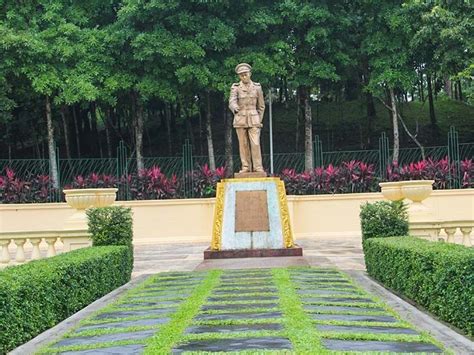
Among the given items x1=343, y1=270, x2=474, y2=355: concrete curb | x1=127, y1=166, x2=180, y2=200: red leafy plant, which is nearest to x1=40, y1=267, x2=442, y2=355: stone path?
x1=343, y1=270, x2=474, y2=355: concrete curb

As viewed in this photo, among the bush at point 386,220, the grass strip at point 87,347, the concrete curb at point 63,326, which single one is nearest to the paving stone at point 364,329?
the grass strip at point 87,347

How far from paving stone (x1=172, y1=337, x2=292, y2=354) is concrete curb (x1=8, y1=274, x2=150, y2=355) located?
3.97 ft

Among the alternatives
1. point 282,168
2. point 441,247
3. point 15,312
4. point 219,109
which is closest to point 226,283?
point 441,247

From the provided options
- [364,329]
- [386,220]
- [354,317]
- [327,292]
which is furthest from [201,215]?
[364,329]

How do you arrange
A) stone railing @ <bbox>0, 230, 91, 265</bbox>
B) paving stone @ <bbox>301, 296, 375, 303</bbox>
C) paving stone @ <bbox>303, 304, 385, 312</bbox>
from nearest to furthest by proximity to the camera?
paving stone @ <bbox>303, 304, 385, 312</bbox>
paving stone @ <bbox>301, 296, 375, 303</bbox>
stone railing @ <bbox>0, 230, 91, 265</bbox>

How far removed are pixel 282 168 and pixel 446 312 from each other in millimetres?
14770

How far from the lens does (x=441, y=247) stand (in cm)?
649

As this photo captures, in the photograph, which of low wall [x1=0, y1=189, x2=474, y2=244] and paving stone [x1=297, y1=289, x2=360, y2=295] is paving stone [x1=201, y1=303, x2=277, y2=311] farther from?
low wall [x1=0, y1=189, x2=474, y2=244]

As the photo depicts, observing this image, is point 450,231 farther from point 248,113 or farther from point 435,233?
point 248,113

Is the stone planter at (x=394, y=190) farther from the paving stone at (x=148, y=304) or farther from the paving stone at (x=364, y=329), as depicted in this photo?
the paving stone at (x=364, y=329)

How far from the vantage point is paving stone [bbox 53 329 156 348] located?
A: 187 inches

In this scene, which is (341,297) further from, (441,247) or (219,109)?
(219,109)

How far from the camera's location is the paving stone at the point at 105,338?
4.75 m

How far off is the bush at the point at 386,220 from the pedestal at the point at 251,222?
2146mm
